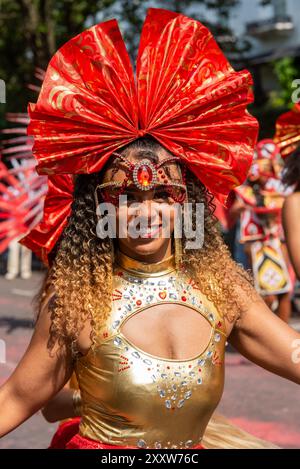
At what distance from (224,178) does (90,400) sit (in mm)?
697

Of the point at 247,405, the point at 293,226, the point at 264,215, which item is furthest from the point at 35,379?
the point at 264,215

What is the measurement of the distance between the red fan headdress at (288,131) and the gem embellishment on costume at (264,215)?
3068 mm

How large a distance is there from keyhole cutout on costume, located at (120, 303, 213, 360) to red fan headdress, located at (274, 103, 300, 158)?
6.17 feet

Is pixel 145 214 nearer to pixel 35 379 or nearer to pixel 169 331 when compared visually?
pixel 169 331

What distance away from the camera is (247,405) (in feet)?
17.4

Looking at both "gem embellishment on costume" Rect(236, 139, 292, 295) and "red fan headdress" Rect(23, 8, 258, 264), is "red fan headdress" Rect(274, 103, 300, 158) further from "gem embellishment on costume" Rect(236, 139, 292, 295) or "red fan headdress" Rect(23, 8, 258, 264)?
"gem embellishment on costume" Rect(236, 139, 292, 295)

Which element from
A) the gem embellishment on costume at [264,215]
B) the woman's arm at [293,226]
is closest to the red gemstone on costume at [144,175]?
the woman's arm at [293,226]

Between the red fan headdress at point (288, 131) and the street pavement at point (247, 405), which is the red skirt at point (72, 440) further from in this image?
the red fan headdress at point (288, 131)

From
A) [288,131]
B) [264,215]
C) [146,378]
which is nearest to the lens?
[146,378]

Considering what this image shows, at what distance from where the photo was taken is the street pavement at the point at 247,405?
4613mm

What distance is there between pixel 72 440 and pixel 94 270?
47 cm

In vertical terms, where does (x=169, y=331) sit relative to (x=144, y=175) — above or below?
below

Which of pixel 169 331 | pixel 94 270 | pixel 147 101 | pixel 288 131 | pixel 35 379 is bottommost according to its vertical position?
pixel 35 379

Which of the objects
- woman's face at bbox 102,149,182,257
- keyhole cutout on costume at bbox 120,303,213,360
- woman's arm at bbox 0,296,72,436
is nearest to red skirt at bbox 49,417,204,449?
woman's arm at bbox 0,296,72,436
